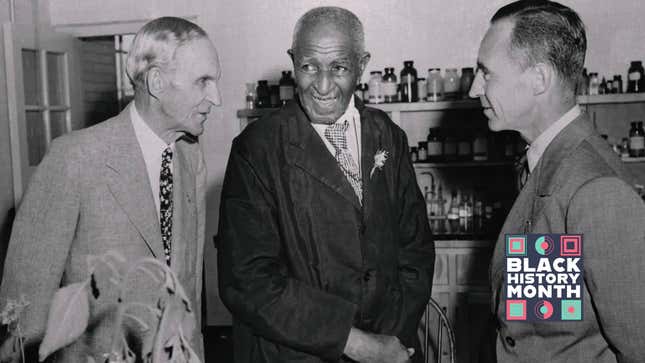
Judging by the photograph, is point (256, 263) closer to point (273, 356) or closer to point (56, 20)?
point (273, 356)

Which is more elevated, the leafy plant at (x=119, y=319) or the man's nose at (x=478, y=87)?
the man's nose at (x=478, y=87)

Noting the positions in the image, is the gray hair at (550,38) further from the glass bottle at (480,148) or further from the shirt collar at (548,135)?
the glass bottle at (480,148)

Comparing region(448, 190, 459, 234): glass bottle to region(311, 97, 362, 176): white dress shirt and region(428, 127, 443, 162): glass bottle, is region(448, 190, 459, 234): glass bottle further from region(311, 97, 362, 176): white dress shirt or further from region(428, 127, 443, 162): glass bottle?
region(311, 97, 362, 176): white dress shirt

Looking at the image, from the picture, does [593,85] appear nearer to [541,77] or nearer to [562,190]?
[541,77]

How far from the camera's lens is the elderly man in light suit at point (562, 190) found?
1257 millimetres

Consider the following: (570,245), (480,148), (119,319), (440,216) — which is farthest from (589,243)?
(440,216)

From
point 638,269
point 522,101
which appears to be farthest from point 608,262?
point 522,101

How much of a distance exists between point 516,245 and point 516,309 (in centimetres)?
14

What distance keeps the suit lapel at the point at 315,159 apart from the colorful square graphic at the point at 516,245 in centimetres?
44

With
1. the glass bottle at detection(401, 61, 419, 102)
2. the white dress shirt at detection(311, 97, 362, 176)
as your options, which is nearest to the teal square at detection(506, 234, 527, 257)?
the white dress shirt at detection(311, 97, 362, 176)

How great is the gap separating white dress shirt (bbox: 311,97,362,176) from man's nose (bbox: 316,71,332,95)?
0.39 ft

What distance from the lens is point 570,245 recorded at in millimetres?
1310

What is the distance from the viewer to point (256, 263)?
161cm

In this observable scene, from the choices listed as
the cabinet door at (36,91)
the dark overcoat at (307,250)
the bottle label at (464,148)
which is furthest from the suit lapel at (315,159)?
the cabinet door at (36,91)
